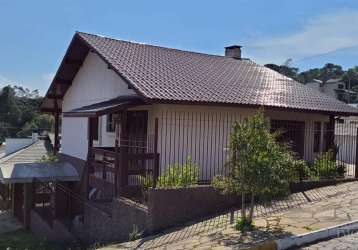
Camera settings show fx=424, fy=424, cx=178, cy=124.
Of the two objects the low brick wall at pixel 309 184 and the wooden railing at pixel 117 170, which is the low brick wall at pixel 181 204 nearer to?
the wooden railing at pixel 117 170

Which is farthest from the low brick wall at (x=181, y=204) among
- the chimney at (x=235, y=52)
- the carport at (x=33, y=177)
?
the chimney at (x=235, y=52)

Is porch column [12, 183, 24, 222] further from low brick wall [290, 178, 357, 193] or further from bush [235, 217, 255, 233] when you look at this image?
bush [235, 217, 255, 233]

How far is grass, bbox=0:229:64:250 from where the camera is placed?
14266mm

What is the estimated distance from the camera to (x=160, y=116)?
40.7 feet

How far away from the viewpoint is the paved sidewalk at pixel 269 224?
25.1 ft

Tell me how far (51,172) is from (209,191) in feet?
28.6

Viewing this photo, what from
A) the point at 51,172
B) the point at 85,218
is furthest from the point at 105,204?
the point at 51,172

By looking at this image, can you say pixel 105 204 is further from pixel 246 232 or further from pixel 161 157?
pixel 246 232

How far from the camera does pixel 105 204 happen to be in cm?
1253

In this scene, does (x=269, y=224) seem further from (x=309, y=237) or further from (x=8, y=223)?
(x=8, y=223)

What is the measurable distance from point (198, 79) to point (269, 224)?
6644 mm

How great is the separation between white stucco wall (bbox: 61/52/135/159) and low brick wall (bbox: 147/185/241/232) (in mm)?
4939

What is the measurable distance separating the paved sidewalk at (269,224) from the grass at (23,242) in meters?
6.26

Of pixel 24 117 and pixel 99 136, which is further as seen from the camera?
pixel 24 117
